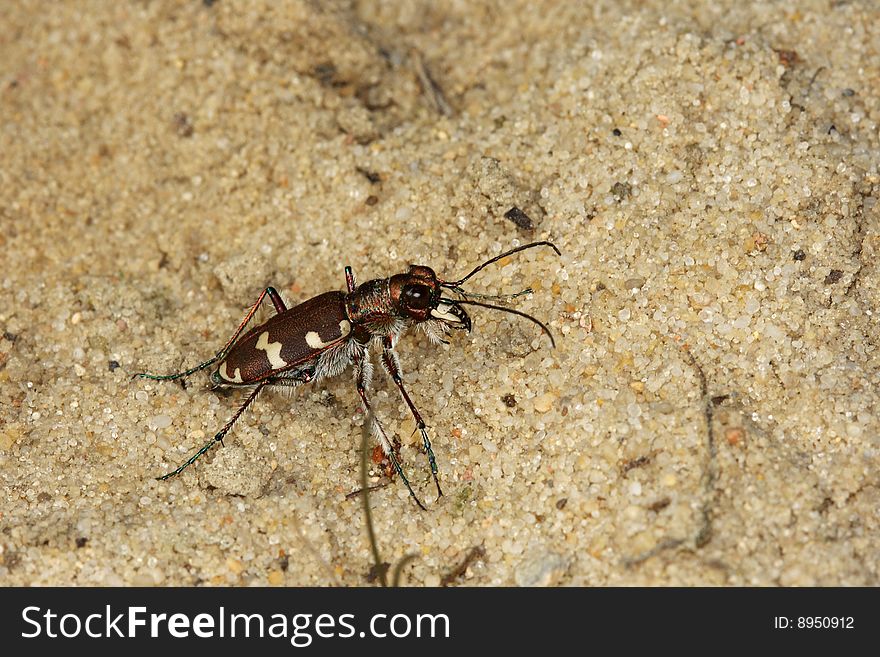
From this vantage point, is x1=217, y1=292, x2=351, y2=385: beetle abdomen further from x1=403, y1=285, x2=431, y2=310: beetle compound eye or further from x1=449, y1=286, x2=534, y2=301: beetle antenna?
x1=449, y1=286, x2=534, y2=301: beetle antenna

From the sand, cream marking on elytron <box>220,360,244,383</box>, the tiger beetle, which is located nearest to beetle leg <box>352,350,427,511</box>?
the tiger beetle

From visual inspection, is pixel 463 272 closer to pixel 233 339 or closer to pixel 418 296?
pixel 418 296

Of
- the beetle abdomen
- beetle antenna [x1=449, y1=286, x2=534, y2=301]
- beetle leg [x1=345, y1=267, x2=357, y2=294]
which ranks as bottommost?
the beetle abdomen

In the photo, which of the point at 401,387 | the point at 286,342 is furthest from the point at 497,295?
the point at 286,342

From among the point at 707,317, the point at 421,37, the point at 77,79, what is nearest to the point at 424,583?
the point at 707,317
